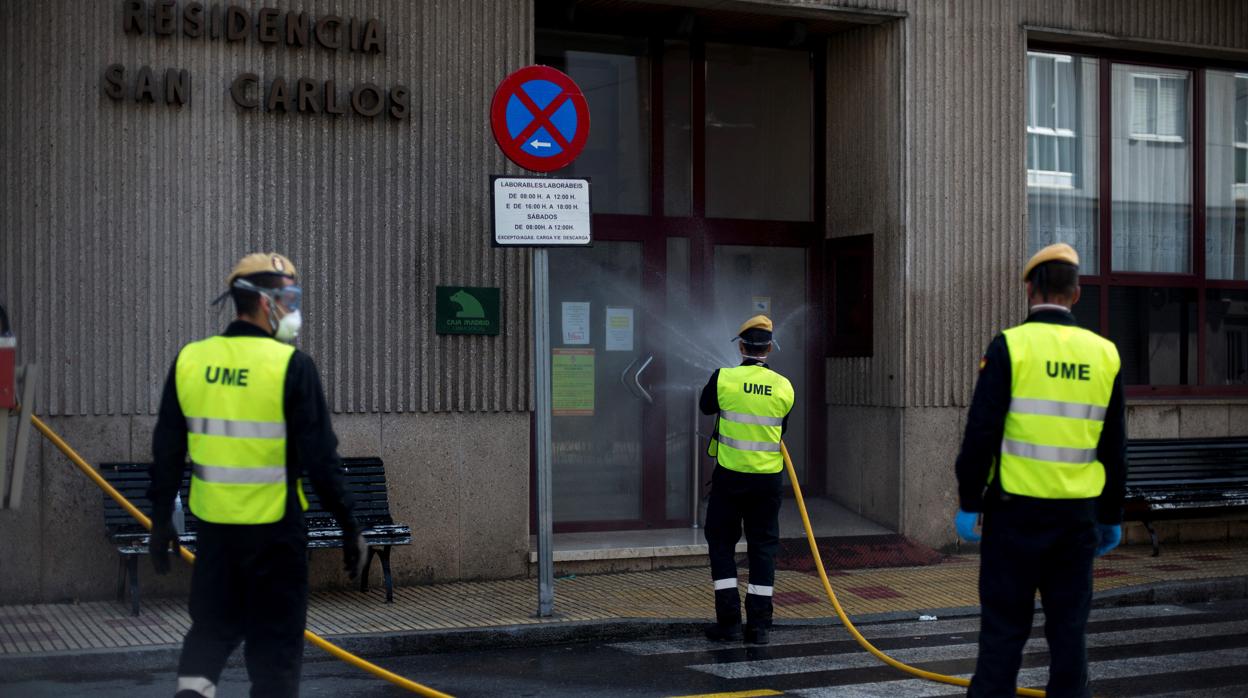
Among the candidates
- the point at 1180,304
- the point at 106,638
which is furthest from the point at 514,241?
the point at 1180,304

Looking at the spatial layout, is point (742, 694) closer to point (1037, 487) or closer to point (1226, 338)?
point (1037, 487)

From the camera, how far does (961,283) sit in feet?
41.3

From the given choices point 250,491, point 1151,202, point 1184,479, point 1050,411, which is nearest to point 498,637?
point 250,491

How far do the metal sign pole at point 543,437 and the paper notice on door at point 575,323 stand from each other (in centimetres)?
281

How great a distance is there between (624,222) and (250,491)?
725cm

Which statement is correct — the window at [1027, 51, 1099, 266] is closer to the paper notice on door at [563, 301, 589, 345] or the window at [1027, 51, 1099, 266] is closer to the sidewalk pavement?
the sidewalk pavement

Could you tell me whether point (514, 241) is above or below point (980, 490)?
above

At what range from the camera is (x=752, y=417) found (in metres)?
9.09

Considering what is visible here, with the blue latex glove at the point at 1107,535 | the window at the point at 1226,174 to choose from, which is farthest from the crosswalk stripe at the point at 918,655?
the window at the point at 1226,174

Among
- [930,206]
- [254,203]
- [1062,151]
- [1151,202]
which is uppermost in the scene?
[1062,151]

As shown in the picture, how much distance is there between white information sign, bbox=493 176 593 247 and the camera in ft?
30.1

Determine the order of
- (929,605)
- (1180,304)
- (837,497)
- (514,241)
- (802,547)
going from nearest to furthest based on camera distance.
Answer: (514,241) → (929,605) → (802,547) → (837,497) → (1180,304)

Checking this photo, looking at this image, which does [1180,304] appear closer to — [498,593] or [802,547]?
[802,547]

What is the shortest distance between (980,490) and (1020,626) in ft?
1.64
